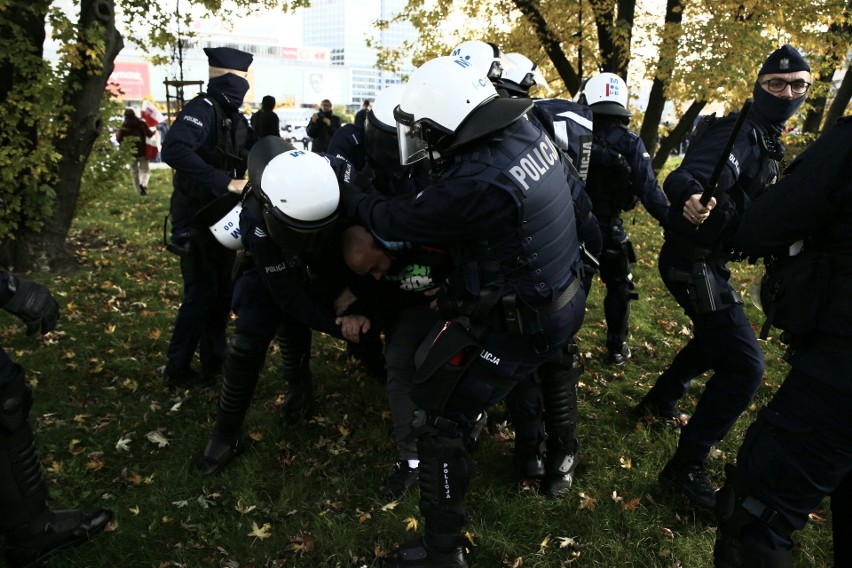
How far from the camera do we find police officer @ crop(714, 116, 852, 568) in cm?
207

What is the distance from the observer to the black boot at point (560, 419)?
3.44 meters

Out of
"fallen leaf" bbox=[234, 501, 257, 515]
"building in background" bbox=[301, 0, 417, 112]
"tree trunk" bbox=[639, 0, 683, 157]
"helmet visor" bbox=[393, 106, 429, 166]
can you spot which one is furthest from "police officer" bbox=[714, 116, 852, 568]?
"building in background" bbox=[301, 0, 417, 112]

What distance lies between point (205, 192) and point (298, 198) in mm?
2087

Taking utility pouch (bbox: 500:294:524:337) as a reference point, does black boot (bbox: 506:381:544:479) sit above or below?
below

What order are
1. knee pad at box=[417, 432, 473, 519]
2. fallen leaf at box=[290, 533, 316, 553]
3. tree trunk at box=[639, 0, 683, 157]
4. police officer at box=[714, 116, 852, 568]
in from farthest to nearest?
tree trunk at box=[639, 0, 683, 157] → fallen leaf at box=[290, 533, 316, 553] → knee pad at box=[417, 432, 473, 519] → police officer at box=[714, 116, 852, 568]

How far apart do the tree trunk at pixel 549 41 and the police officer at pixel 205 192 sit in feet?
27.5

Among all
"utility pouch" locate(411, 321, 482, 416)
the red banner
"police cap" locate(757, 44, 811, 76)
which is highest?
the red banner

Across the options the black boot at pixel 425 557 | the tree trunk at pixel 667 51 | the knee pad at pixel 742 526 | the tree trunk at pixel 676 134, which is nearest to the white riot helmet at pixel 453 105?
the knee pad at pixel 742 526

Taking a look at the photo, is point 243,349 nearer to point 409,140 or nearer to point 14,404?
point 14,404

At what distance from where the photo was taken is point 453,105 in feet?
8.18

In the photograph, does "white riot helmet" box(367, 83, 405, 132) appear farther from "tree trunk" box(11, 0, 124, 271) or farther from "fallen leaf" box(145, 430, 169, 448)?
"tree trunk" box(11, 0, 124, 271)

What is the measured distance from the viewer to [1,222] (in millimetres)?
6648

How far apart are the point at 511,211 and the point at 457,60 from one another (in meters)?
0.71

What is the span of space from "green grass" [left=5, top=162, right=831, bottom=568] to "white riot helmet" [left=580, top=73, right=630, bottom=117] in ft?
6.71
